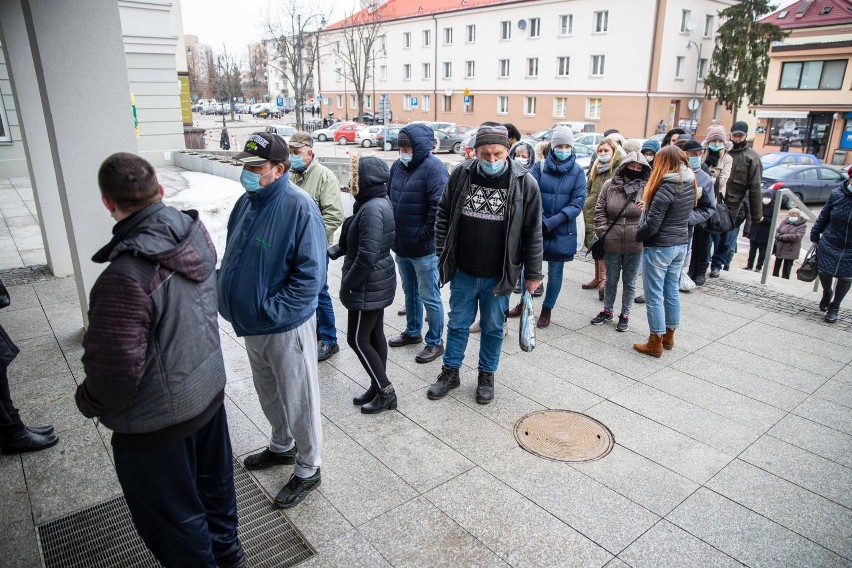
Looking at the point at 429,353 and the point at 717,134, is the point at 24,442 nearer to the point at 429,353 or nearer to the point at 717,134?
the point at 429,353

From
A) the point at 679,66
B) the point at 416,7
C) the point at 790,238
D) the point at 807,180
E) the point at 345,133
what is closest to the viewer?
the point at 790,238

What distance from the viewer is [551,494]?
11.7 feet

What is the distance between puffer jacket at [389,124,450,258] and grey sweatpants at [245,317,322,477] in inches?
78.4

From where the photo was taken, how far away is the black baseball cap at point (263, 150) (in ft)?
10.2

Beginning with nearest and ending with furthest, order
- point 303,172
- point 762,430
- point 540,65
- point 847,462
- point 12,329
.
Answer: point 847,462 < point 762,430 < point 303,172 < point 12,329 < point 540,65

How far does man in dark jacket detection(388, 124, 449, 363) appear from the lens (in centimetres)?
509

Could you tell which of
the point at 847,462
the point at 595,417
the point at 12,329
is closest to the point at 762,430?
the point at 847,462

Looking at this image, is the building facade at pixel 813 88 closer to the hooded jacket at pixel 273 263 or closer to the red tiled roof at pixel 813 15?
the red tiled roof at pixel 813 15

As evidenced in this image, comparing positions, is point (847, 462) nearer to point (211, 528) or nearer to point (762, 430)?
point (762, 430)

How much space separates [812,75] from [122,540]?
139ft

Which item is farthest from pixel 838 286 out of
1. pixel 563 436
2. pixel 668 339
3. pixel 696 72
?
pixel 696 72

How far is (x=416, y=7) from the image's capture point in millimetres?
55750

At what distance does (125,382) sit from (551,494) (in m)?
2.51

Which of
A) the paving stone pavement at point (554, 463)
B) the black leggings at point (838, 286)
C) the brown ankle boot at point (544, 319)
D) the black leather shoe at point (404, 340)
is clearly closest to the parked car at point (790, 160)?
the black leggings at point (838, 286)
